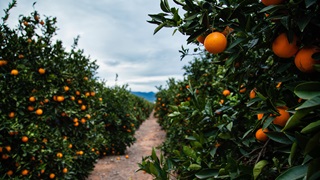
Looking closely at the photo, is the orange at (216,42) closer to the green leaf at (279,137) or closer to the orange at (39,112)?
the green leaf at (279,137)

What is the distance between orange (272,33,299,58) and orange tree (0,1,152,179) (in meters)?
3.16

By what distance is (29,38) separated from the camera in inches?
135

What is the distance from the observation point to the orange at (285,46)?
88 cm

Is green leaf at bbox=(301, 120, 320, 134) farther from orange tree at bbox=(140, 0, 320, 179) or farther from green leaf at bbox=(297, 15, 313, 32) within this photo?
green leaf at bbox=(297, 15, 313, 32)

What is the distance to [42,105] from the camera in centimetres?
339

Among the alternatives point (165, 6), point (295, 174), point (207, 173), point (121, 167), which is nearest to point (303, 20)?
point (295, 174)

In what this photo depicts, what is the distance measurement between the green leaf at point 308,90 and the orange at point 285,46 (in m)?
0.31

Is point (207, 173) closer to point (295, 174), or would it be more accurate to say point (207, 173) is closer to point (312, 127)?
point (295, 174)

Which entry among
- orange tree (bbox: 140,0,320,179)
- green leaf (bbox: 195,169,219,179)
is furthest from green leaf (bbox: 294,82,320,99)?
green leaf (bbox: 195,169,219,179)

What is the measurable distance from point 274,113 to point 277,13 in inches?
17.1

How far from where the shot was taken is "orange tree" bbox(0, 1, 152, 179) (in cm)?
291

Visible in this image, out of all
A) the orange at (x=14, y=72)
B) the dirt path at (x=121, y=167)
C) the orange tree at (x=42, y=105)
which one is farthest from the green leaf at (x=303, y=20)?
the dirt path at (x=121, y=167)

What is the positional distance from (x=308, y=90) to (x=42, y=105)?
12.1ft

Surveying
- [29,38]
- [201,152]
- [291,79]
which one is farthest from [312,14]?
[29,38]
